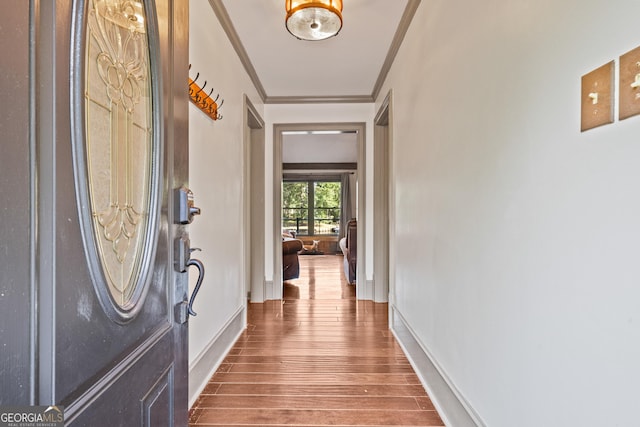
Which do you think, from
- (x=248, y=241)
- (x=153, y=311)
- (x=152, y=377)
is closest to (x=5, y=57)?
(x=153, y=311)

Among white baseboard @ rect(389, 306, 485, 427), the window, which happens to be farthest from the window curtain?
white baseboard @ rect(389, 306, 485, 427)

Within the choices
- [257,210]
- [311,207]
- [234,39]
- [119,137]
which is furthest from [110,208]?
[311,207]

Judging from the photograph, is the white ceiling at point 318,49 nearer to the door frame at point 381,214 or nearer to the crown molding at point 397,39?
the crown molding at point 397,39

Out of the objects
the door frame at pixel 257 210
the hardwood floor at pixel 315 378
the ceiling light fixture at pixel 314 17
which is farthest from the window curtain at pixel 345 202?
the ceiling light fixture at pixel 314 17

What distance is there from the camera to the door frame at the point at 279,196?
412 cm

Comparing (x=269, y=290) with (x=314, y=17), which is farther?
(x=269, y=290)

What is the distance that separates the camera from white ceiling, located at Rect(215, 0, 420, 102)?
2.38 meters

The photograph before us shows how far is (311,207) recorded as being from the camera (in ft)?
33.0

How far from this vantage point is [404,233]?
2.61 metres

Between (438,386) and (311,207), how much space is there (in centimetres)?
835

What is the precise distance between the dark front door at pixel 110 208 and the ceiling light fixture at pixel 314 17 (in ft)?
3.82

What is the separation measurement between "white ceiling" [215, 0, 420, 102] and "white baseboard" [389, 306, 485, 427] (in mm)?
2253

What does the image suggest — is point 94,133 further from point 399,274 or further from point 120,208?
point 399,274

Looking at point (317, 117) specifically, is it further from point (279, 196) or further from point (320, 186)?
point (320, 186)
